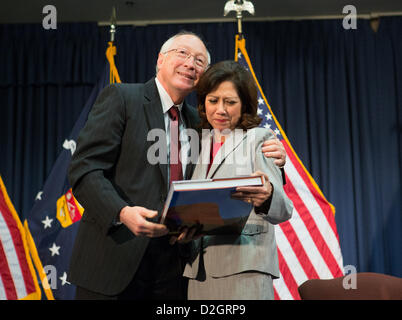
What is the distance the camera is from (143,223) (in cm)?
134

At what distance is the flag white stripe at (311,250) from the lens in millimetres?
3441

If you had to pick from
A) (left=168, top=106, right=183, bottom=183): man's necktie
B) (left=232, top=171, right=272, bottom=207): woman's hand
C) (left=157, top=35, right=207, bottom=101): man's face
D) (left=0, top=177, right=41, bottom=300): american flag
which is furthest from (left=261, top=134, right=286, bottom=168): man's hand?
(left=0, top=177, right=41, bottom=300): american flag

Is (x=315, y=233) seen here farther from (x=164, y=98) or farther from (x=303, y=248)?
(x=164, y=98)

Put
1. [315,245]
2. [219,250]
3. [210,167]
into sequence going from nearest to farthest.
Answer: [219,250], [210,167], [315,245]

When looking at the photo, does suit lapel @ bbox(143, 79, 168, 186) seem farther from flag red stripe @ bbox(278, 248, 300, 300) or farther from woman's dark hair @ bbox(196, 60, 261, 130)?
flag red stripe @ bbox(278, 248, 300, 300)

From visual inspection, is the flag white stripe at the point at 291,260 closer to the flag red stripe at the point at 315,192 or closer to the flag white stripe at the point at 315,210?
the flag white stripe at the point at 315,210

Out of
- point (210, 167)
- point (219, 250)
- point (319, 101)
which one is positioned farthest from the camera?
point (319, 101)

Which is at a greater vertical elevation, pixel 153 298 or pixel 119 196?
pixel 119 196

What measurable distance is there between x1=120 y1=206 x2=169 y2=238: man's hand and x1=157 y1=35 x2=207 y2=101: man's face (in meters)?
0.59

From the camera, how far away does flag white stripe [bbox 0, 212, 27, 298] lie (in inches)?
140

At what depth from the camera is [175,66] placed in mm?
1820
